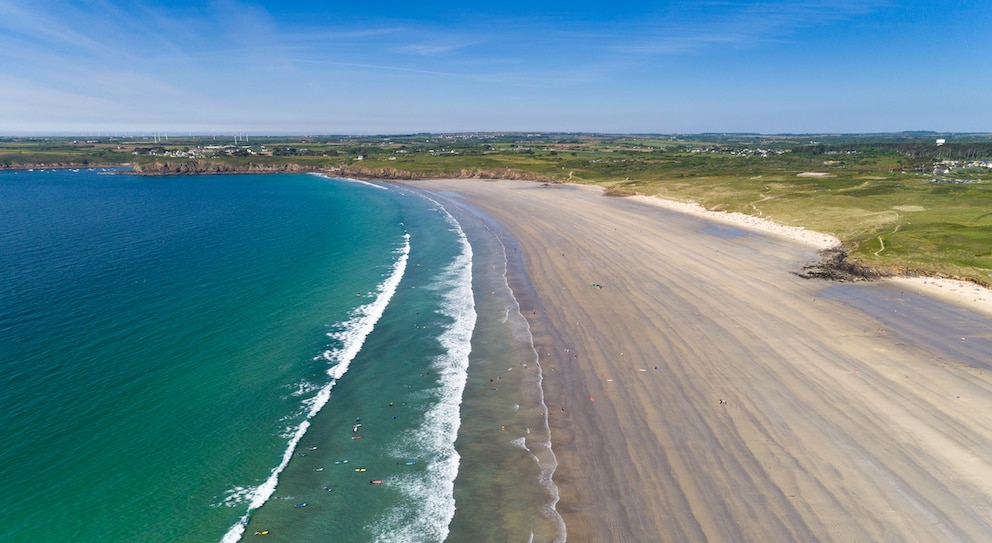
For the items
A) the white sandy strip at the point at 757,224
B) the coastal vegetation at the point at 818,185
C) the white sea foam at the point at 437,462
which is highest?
the coastal vegetation at the point at 818,185

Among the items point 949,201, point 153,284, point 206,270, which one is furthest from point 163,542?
point 949,201

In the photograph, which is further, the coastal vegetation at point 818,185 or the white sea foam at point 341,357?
the coastal vegetation at point 818,185

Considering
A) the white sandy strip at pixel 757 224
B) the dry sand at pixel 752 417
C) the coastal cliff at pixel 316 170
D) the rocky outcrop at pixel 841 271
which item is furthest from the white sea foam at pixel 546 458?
the coastal cliff at pixel 316 170

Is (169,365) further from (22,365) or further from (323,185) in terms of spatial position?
(323,185)

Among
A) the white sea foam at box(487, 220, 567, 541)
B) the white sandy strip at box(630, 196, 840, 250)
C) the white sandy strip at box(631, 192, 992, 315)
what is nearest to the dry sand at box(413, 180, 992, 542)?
the white sea foam at box(487, 220, 567, 541)

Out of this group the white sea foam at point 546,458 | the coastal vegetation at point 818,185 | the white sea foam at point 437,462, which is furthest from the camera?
the coastal vegetation at point 818,185

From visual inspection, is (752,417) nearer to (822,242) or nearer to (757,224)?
(822,242)

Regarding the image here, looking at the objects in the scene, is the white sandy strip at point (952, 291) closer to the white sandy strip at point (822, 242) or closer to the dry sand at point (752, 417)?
the white sandy strip at point (822, 242)
